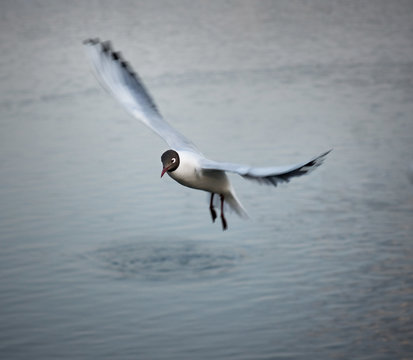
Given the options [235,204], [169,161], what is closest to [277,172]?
[169,161]

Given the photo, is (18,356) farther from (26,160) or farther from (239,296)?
(26,160)

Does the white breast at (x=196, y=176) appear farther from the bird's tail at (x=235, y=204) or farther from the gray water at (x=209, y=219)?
the gray water at (x=209, y=219)

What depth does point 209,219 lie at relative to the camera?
13922 millimetres

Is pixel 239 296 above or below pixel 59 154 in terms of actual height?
below

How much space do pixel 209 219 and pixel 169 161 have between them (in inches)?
254

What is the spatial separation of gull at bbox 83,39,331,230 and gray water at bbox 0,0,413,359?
2.62 meters

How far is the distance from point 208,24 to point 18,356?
79.8ft

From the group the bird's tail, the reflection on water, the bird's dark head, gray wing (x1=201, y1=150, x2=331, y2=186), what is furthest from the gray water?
gray wing (x1=201, y1=150, x2=331, y2=186)

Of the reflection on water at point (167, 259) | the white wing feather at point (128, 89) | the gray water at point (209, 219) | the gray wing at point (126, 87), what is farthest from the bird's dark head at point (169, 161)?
the reflection on water at point (167, 259)

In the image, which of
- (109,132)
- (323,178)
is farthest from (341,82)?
(323,178)

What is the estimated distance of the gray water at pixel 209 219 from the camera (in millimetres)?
10859

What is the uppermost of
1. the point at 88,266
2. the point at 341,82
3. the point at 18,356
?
the point at 341,82

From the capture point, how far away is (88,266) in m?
12.6

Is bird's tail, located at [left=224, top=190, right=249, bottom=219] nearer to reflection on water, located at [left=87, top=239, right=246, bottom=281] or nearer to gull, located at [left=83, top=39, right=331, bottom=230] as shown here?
gull, located at [left=83, top=39, right=331, bottom=230]
